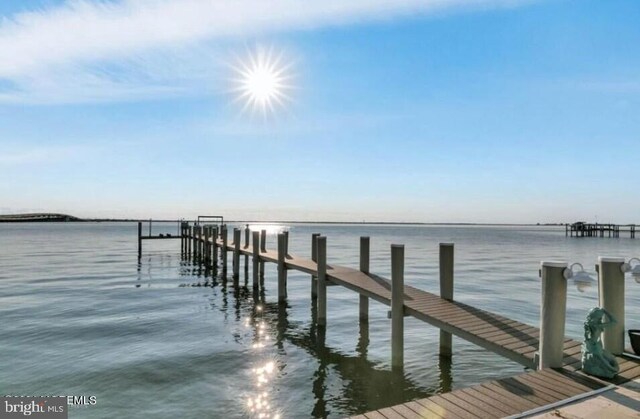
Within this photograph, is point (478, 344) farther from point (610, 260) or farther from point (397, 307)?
point (610, 260)

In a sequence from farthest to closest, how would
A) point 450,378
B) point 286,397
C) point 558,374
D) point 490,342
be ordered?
1. point 450,378
2. point 286,397
3. point 490,342
4. point 558,374

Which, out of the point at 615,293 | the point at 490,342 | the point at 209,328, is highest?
the point at 615,293

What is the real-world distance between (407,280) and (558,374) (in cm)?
1629

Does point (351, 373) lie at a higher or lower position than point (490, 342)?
lower

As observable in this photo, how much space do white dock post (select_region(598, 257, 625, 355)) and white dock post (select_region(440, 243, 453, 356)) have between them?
3.26 meters

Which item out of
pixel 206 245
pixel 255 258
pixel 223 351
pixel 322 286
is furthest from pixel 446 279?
pixel 206 245

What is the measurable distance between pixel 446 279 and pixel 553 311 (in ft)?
12.8

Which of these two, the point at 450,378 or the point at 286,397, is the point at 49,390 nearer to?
the point at 286,397

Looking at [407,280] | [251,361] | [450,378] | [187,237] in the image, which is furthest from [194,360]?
[187,237]

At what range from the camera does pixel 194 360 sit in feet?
30.7

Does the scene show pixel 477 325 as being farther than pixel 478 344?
Yes

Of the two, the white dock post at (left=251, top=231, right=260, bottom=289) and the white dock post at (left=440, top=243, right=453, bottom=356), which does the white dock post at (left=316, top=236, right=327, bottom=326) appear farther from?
the white dock post at (left=251, top=231, right=260, bottom=289)

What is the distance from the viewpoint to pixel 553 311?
520cm

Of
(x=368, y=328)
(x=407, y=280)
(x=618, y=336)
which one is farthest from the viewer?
(x=407, y=280)
